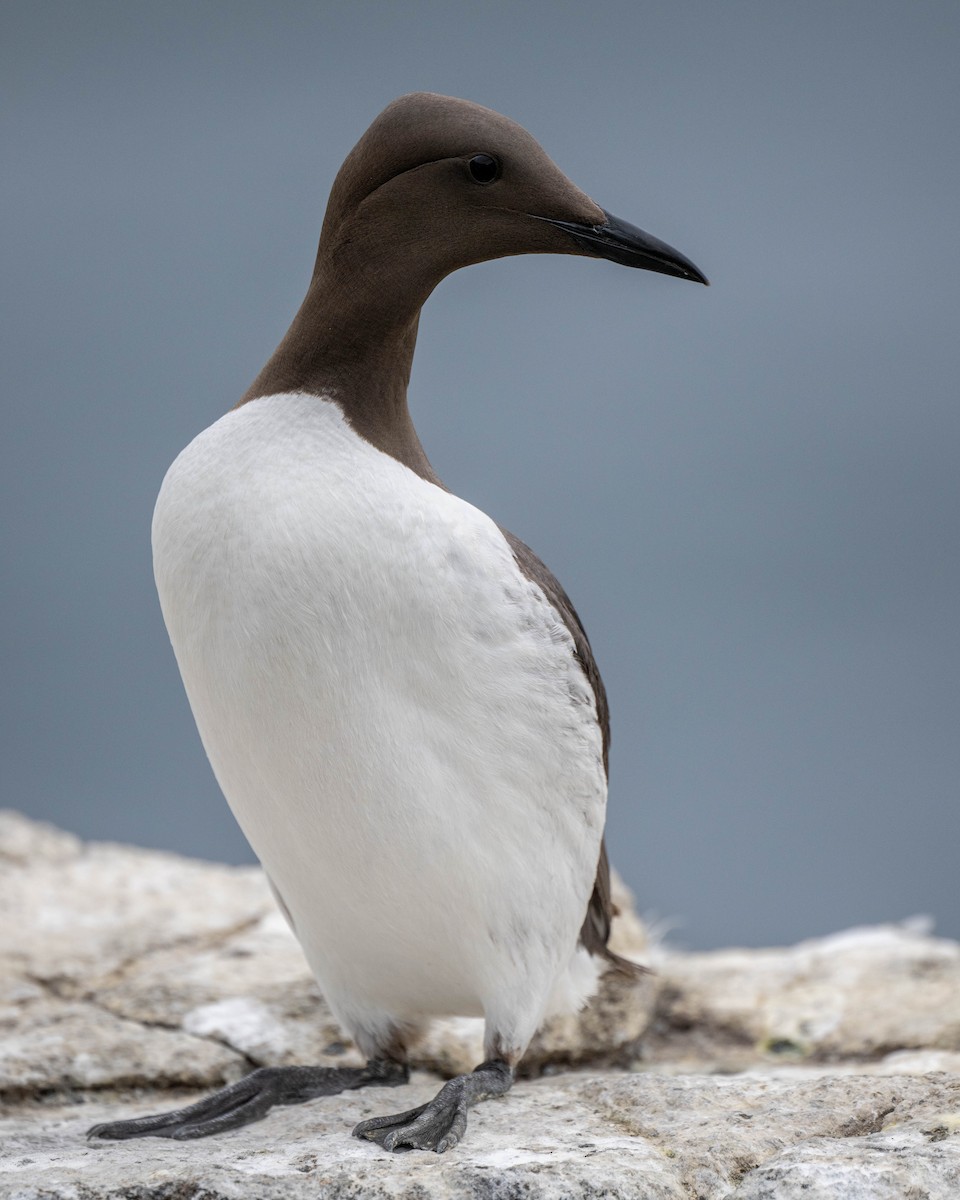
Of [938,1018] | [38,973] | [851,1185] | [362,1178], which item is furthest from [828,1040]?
[38,973]

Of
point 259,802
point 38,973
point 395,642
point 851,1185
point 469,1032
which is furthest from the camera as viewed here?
point 38,973

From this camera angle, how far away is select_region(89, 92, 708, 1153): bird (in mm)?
2992

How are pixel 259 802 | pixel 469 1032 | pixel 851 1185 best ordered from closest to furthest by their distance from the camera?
pixel 851 1185
pixel 259 802
pixel 469 1032

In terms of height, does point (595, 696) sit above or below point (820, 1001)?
above

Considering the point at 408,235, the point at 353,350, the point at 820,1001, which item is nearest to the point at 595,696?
the point at 353,350

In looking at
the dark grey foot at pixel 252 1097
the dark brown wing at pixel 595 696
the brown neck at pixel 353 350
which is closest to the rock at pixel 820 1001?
the dark brown wing at pixel 595 696

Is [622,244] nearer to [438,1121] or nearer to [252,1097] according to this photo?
[438,1121]

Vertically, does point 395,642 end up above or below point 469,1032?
above

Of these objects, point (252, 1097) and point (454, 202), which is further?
point (252, 1097)

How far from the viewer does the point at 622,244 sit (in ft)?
10.2

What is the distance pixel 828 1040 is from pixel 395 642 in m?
2.49

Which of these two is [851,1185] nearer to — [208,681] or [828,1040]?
[208,681]

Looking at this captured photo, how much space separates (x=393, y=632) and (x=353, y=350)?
26.9 inches

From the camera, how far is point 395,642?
3.01m
